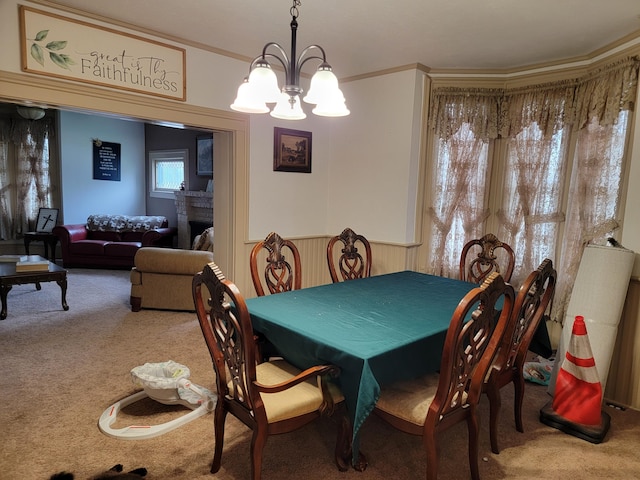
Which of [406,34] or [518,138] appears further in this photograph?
[518,138]

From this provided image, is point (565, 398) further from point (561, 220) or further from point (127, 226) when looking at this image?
point (127, 226)

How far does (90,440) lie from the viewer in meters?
2.16

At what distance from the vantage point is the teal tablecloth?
166cm

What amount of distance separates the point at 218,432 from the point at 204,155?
5.64m

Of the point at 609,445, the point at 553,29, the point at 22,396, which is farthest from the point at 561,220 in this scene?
the point at 22,396

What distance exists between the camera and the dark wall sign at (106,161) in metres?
7.06

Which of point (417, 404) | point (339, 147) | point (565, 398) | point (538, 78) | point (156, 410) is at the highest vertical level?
point (538, 78)

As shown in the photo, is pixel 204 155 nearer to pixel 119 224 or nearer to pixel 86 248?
pixel 119 224

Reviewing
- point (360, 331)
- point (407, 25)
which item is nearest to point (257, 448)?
point (360, 331)

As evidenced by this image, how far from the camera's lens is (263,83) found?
1.84 meters

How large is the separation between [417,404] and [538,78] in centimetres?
290

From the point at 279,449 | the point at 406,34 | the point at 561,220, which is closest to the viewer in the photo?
the point at 279,449

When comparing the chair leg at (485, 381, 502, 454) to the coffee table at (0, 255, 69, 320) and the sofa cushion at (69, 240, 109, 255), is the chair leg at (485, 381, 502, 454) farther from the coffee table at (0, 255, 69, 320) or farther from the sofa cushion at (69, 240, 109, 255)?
the sofa cushion at (69, 240, 109, 255)

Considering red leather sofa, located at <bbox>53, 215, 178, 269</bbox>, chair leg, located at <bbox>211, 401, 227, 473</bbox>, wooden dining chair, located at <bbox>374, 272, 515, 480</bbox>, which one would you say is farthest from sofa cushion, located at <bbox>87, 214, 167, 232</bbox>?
wooden dining chair, located at <bbox>374, 272, 515, 480</bbox>
